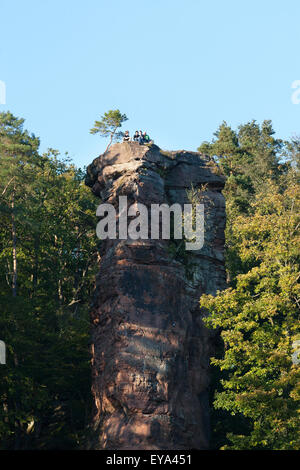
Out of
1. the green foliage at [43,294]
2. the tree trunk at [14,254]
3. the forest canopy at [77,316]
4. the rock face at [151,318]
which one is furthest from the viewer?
the tree trunk at [14,254]

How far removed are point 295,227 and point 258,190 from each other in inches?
829

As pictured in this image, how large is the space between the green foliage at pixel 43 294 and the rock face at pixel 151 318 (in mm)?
2455

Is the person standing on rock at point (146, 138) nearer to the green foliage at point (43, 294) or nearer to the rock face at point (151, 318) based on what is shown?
the rock face at point (151, 318)

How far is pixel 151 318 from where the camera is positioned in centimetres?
2497

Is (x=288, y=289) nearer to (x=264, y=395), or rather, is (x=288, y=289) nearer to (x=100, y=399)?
(x=264, y=395)

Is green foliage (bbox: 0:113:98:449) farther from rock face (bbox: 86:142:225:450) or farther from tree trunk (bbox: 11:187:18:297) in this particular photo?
rock face (bbox: 86:142:225:450)

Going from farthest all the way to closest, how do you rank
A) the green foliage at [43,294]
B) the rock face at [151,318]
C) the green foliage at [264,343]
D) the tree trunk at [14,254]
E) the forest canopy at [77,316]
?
1. the tree trunk at [14,254]
2. the green foliage at [43,294]
3. the forest canopy at [77,316]
4. the rock face at [151,318]
5. the green foliage at [264,343]

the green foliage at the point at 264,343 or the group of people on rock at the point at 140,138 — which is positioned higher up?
the group of people on rock at the point at 140,138

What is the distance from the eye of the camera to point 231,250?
37656 millimetres

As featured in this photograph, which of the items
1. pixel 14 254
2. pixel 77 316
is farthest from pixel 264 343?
pixel 14 254

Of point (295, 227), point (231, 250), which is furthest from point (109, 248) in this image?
point (231, 250)

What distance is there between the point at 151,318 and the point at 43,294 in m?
9.21

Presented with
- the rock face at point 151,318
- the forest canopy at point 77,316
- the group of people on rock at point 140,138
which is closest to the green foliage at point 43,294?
the forest canopy at point 77,316

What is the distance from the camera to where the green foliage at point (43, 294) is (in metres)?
25.7
